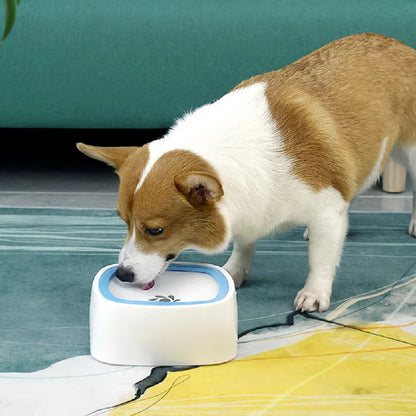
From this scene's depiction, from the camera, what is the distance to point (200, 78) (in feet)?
8.18

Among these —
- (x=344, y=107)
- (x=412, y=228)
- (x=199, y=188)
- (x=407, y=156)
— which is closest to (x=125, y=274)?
(x=199, y=188)

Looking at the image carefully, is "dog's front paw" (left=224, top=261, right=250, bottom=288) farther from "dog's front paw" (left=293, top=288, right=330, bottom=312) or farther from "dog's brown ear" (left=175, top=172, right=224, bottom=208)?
"dog's brown ear" (left=175, top=172, right=224, bottom=208)

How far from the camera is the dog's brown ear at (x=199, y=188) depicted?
146 cm

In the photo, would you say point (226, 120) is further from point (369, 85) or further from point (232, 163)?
point (369, 85)

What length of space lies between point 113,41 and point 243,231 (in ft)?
3.44

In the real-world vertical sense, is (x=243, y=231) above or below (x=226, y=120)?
below

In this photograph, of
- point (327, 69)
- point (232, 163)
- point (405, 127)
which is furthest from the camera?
point (405, 127)

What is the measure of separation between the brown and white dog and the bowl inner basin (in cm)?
4

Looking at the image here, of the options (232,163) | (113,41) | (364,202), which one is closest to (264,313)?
(232,163)

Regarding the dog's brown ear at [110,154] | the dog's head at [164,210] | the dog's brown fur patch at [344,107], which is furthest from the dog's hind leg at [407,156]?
the dog's brown ear at [110,154]

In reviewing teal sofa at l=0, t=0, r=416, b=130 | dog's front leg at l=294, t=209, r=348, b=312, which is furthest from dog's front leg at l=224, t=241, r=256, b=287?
teal sofa at l=0, t=0, r=416, b=130

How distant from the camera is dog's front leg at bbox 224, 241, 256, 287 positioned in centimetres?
Answer: 191

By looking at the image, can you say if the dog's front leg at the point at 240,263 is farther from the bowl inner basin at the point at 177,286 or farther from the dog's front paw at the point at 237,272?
the bowl inner basin at the point at 177,286

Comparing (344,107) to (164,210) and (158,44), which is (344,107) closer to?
(164,210)
